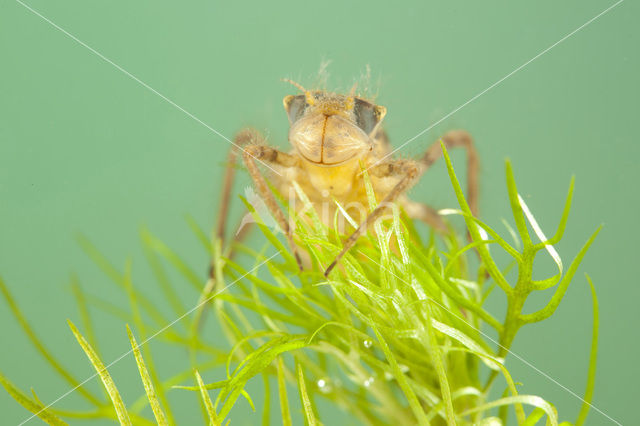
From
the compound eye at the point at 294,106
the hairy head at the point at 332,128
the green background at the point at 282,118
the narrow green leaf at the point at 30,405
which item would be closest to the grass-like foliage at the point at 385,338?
the narrow green leaf at the point at 30,405

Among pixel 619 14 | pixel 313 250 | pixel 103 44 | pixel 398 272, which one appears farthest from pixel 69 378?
pixel 619 14

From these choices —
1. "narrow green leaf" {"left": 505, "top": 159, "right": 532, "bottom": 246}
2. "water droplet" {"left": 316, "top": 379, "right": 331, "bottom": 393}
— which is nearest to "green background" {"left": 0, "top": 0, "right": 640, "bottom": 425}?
"water droplet" {"left": 316, "top": 379, "right": 331, "bottom": 393}

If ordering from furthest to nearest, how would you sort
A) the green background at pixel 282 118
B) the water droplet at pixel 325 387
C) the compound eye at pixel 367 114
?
1. the green background at pixel 282 118
2. the compound eye at pixel 367 114
3. the water droplet at pixel 325 387

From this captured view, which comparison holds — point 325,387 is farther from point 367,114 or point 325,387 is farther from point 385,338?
point 367,114

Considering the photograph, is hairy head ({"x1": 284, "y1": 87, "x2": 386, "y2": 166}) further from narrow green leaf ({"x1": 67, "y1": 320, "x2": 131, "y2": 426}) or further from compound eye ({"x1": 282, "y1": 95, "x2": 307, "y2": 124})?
narrow green leaf ({"x1": 67, "y1": 320, "x2": 131, "y2": 426})

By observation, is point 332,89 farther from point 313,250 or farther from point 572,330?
point 572,330

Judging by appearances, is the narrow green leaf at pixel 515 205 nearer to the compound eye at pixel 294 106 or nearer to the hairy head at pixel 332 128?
the hairy head at pixel 332 128
